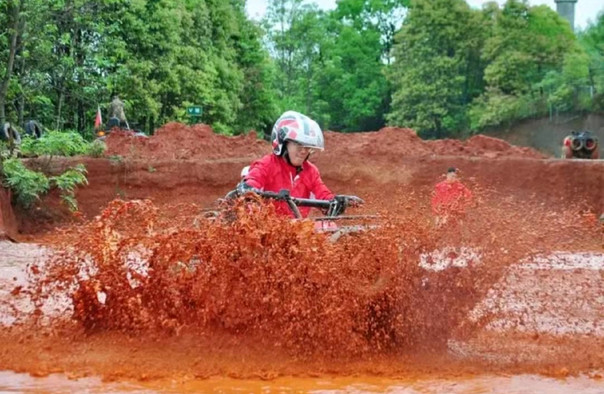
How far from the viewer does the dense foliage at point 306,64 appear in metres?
29.1

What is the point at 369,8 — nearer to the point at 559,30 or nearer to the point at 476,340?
the point at 559,30

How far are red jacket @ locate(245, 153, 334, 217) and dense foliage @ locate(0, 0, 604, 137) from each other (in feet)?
47.7

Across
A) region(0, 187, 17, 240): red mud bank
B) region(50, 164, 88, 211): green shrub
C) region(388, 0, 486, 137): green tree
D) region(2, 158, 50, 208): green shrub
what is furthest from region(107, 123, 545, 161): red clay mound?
region(388, 0, 486, 137): green tree

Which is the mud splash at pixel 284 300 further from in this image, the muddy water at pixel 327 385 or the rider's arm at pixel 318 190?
the rider's arm at pixel 318 190

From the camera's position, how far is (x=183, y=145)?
27016mm

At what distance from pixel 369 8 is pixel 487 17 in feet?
49.6

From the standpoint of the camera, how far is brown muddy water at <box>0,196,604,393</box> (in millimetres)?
6992

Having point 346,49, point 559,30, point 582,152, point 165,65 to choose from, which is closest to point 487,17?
point 559,30

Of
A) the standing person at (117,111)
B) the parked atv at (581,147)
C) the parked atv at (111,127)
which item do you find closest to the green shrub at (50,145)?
the parked atv at (111,127)

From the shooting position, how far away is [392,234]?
738 centimetres

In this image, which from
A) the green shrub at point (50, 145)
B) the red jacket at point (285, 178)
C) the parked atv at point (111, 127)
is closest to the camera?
the red jacket at point (285, 178)

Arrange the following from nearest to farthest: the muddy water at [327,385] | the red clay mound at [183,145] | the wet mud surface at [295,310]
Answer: the muddy water at [327,385], the wet mud surface at [295,310], the red clay mound at [183,145]

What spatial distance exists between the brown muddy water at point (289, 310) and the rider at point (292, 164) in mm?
981

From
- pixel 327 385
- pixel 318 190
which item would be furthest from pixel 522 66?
pixel 327 385
